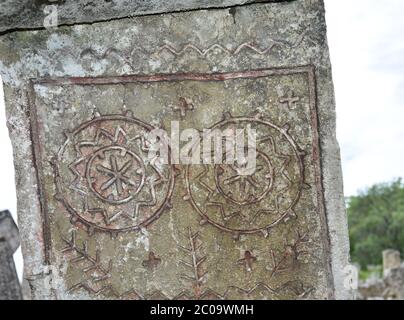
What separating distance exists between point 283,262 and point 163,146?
64 cm

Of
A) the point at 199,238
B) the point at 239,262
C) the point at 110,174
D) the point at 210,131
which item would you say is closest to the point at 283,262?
the point at 239,262

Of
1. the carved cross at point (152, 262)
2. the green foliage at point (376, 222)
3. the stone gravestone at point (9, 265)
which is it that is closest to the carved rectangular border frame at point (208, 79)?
the carved cross at point (152, 262)

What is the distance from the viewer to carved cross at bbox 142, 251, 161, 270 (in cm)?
253

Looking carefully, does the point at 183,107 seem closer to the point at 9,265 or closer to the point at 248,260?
the point at 248,260

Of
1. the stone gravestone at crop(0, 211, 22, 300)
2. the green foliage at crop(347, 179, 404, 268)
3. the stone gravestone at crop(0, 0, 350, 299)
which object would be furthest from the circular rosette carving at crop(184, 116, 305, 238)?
the green foliage at crop(347, 179, 404, 268)

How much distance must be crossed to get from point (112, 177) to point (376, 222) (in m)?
21.5

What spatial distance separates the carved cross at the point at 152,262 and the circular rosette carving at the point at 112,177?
126 millimetres

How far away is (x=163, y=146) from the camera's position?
2.47m

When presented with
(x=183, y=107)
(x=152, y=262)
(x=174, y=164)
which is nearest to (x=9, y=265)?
(x=152, y=262)

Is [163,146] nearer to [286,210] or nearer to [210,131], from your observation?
[210,131]

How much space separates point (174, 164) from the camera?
2480 mm

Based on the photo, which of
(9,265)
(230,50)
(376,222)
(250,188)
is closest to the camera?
(230,50)

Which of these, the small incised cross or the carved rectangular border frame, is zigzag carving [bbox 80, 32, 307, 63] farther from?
the small incised cross

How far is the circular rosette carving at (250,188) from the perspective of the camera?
8.02 ft
